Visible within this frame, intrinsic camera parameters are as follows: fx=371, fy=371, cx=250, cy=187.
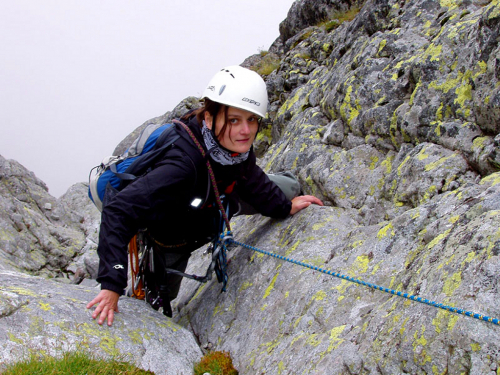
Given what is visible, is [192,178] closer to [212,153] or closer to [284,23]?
[212,153]

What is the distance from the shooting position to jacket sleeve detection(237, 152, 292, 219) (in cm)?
616

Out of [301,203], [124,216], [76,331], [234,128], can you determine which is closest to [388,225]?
[301,203]

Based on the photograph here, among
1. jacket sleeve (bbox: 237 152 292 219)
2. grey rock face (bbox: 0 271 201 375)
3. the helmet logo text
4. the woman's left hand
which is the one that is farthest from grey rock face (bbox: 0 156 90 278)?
the helmet logo text

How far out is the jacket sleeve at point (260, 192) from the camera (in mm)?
A: 6164

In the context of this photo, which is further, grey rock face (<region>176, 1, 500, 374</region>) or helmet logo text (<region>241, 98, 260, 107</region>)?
helmet logo text (<region>241, 98, 260, 107</region>)

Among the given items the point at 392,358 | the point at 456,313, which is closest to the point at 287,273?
the point at 392,358

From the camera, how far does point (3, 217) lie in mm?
21203

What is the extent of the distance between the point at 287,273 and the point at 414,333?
253 cm

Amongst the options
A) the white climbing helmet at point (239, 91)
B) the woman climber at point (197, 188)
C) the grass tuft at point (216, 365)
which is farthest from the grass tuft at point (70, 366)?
the white climbing helmet at point (239, 91)

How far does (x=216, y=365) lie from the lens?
4.67 m

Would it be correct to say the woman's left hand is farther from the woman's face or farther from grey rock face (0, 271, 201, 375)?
grey rock face (0, 271, 201, 375)

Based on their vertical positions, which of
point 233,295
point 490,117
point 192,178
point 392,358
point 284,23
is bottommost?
point 233,295

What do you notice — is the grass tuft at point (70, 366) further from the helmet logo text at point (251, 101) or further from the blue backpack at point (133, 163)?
the helmet logo text at point (251, 101)

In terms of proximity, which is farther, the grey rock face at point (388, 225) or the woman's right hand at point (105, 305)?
the woman's right hand at point (105, 305)
